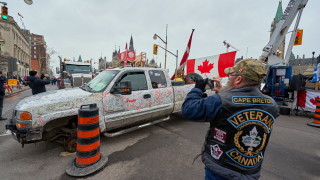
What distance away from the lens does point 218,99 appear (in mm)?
1292

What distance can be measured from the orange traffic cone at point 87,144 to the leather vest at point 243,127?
2036 mm

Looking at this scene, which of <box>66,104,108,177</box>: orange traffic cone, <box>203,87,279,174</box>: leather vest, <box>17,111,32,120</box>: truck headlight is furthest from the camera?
<box>17,111,32,120</box>: truck headlight

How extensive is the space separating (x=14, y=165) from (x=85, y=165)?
146 cm

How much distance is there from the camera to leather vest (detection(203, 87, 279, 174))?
1.26 m

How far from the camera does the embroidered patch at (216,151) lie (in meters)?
1.36

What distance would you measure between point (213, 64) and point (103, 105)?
5.87 meters

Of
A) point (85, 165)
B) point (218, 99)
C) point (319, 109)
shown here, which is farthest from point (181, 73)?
point (218, 99)

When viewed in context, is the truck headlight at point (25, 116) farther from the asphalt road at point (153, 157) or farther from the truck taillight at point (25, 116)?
the asphalt road at point (153, 157)

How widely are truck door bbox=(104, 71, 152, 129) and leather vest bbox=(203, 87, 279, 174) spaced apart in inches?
104

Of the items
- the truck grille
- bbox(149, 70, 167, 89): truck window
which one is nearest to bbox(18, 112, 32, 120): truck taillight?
bbox(149, 70, 167, 89): truck window

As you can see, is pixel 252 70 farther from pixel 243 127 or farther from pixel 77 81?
pixel 77 81

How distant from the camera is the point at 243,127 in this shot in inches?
49.8

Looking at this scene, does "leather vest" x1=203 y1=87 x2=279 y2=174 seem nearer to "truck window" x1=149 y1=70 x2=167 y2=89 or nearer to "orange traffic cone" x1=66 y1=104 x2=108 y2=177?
"orange traffic cone" x1=66 y1=104 x2=108 y2=177

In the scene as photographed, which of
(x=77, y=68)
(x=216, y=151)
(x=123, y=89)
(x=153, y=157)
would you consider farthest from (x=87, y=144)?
(x=77, y=68)
